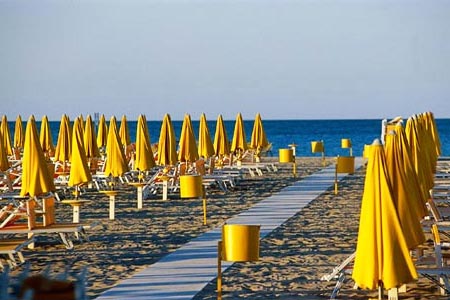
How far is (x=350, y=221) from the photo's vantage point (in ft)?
46.7

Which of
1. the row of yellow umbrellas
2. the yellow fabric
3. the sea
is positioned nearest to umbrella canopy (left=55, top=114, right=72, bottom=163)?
the yellow fabric

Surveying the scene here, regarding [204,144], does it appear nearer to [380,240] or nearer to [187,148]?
[187,148]

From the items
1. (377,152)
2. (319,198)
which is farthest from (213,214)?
(377,152)

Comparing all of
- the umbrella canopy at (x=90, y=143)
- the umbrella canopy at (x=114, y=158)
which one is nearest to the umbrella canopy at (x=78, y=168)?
the umbrella canopy at (x=114, y=158)

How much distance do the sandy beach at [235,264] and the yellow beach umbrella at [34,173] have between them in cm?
64

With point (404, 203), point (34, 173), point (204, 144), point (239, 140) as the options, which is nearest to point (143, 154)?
point (204, 144)

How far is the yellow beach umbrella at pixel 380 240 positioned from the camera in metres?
7.01

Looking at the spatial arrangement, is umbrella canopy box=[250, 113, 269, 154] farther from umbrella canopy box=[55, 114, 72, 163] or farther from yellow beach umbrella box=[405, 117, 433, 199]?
yellow beach umbrella box=[405, 117, 433, 199]

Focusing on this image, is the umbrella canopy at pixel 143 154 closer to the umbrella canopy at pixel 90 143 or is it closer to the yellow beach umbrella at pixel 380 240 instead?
the umbrella canopy at pixel 90 143

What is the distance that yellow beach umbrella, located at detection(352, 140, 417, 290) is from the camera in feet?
23.0

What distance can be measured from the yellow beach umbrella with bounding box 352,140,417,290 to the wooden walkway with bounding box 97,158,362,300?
6.37ft

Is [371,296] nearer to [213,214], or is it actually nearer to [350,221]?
[350,221]

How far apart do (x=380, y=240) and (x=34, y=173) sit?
6.18 meters

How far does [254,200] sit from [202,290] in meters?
9.16
